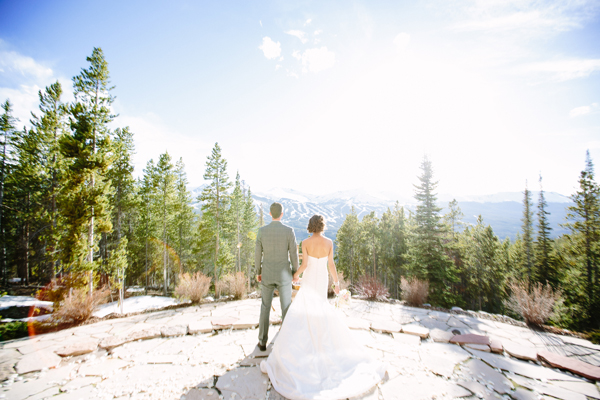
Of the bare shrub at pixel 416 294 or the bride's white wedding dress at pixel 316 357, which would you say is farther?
the bare shrub at pixel 416 294

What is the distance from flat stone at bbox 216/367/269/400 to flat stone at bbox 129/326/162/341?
8.68 ft

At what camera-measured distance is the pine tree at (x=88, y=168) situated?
26.0 ft

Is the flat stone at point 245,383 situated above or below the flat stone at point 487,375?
above

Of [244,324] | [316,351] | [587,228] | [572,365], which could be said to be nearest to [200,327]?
[244,324]

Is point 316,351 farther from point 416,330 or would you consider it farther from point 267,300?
point 416,330

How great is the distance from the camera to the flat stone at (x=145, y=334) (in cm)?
505

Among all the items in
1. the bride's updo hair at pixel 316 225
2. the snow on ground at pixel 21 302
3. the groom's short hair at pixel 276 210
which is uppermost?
the groom's short hair at pixel 276 210

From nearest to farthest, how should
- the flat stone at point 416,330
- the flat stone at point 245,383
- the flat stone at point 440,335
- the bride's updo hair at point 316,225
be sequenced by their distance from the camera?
1. the flat stone at point 245,383
2. the bride's updo hair at point 316,225
3. the flat stone at point 440,335
4. the flat stone at point 416,330

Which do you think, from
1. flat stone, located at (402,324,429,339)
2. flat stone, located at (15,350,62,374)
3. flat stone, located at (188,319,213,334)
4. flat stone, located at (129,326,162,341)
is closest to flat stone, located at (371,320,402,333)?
flat stone, located at (402,324,429,339)

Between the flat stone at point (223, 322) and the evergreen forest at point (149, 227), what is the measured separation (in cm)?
484

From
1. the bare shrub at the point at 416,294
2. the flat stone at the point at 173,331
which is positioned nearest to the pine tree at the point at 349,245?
the bare shrub at the point at 416,294

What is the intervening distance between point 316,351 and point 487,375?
2.90m

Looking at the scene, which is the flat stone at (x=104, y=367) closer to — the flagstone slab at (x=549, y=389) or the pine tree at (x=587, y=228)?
the flagstone slab at (x=549, y=389)

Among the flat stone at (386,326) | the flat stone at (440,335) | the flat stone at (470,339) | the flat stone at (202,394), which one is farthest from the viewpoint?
the flat stone at (386,326)
